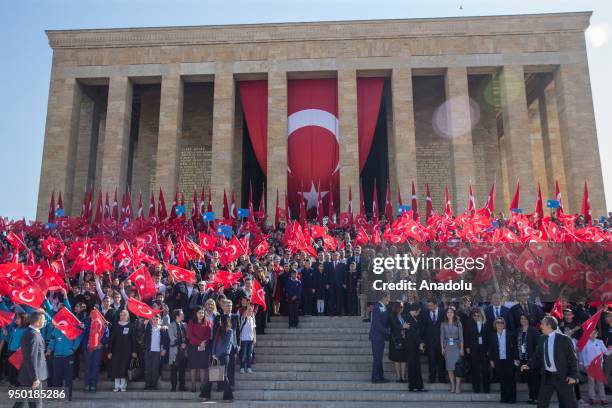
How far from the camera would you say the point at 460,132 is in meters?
27.5

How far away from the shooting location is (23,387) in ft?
24.4

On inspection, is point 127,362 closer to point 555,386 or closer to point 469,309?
point 469,309

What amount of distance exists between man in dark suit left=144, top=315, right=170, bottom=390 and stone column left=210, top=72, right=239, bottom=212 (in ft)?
56.2

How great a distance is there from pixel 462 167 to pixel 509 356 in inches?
735

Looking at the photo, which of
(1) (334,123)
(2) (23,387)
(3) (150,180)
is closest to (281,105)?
(1) (334,123)

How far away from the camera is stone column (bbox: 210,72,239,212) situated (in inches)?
1073

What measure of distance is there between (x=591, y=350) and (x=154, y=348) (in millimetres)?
7780

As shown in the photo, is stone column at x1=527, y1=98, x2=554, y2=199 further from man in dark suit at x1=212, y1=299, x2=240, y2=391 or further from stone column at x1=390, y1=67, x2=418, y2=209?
man in dark suit at x1=212, y1=299, x2=240, y2=391

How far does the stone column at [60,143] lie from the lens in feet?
90.9

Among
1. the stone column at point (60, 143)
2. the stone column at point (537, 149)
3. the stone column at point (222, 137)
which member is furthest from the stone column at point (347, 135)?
the stone column at point (60, 143)

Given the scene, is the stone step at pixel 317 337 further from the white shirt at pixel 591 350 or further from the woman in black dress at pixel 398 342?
the white shirt at pixel 591 350

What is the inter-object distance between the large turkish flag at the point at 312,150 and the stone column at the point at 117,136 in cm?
862

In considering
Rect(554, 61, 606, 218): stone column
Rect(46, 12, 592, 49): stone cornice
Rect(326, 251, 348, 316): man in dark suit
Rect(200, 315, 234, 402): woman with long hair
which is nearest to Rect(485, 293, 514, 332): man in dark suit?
Rect(326, 251, 348, 316): man in dark suit

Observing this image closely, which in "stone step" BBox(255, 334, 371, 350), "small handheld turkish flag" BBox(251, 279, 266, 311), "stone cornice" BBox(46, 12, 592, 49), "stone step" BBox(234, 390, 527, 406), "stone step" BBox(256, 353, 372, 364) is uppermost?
"stone cornice" BBox(46, 12, 592, 49)
